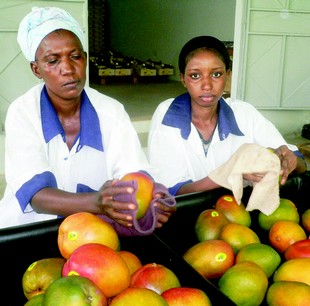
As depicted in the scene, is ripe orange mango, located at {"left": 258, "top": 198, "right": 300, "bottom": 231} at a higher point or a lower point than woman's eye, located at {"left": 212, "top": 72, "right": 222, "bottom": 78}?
lower

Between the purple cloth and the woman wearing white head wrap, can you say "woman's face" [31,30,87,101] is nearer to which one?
the woman wearing white head wrap

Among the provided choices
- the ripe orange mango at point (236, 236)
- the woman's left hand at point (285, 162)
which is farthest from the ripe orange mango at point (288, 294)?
the woman's left hand at point (285, 162)

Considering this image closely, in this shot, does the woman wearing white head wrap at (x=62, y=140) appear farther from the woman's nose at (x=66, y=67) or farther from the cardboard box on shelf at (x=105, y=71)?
the cardboard box on shelf at (x=105, y=71)

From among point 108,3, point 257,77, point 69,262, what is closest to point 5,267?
point 69,262

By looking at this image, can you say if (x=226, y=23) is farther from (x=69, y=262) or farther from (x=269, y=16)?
(x=69, y=262)

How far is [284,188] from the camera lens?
4.35ft

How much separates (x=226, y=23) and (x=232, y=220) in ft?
19.8

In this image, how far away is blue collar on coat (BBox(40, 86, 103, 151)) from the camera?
1.40 metres

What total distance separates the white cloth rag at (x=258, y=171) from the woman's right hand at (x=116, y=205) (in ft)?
1.17

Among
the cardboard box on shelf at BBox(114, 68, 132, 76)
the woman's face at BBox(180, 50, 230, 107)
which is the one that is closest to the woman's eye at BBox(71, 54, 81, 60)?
the woman's face at BBox(180, 50, 230, 107)

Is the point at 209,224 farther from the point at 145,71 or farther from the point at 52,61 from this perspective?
the point at 145,71

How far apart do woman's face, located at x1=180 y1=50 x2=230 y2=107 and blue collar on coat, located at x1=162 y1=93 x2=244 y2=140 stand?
10 cm

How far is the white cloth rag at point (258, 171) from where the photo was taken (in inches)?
45.3

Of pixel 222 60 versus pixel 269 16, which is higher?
pixel 269 16
